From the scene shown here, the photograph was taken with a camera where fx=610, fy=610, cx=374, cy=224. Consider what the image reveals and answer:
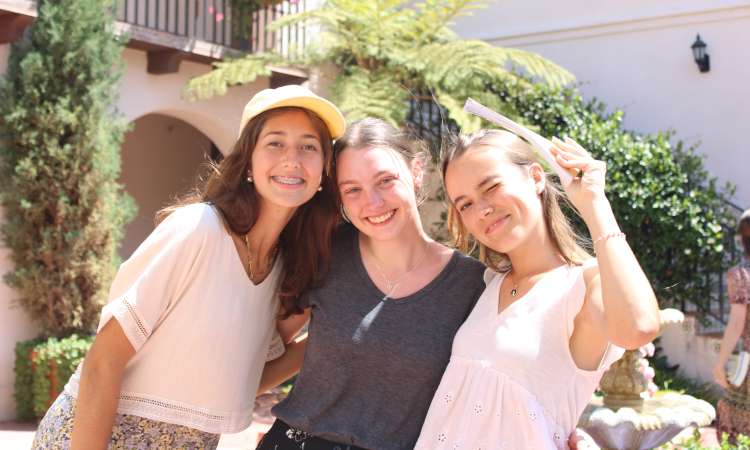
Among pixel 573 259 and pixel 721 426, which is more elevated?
pixel 573 259

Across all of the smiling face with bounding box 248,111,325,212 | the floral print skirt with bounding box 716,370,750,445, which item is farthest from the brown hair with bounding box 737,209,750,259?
the smiling face with bounding box 248,111,325,212

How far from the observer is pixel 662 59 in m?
9.09

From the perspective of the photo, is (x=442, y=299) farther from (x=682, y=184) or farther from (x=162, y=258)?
(x=682, y=184)

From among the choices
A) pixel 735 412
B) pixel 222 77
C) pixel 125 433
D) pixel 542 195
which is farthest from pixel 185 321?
pixel 222 77

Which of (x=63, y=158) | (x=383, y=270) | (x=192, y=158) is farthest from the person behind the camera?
(x=192, y=158)

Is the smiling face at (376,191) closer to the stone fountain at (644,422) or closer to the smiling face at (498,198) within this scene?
the smiling face at (498,198)

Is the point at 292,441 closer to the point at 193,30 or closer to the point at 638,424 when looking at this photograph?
the point at 638,424

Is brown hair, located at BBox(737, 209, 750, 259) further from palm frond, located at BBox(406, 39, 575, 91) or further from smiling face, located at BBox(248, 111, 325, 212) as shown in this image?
palm frond, located at BBox(406, 39, 575, 91)

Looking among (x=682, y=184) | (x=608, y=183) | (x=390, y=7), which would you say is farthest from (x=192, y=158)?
(x=682, y=184)

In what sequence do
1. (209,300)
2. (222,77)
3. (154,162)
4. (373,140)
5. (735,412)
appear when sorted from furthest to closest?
(154,162)
(222,77)
(735,412)
(373,140)
(209,300)

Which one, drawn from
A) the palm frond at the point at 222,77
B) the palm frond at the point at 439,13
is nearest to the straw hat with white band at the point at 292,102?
the palm frond at the point at 222,77

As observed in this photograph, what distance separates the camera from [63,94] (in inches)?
227

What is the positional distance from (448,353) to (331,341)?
392 millimetres

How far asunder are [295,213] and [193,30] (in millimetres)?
6018
